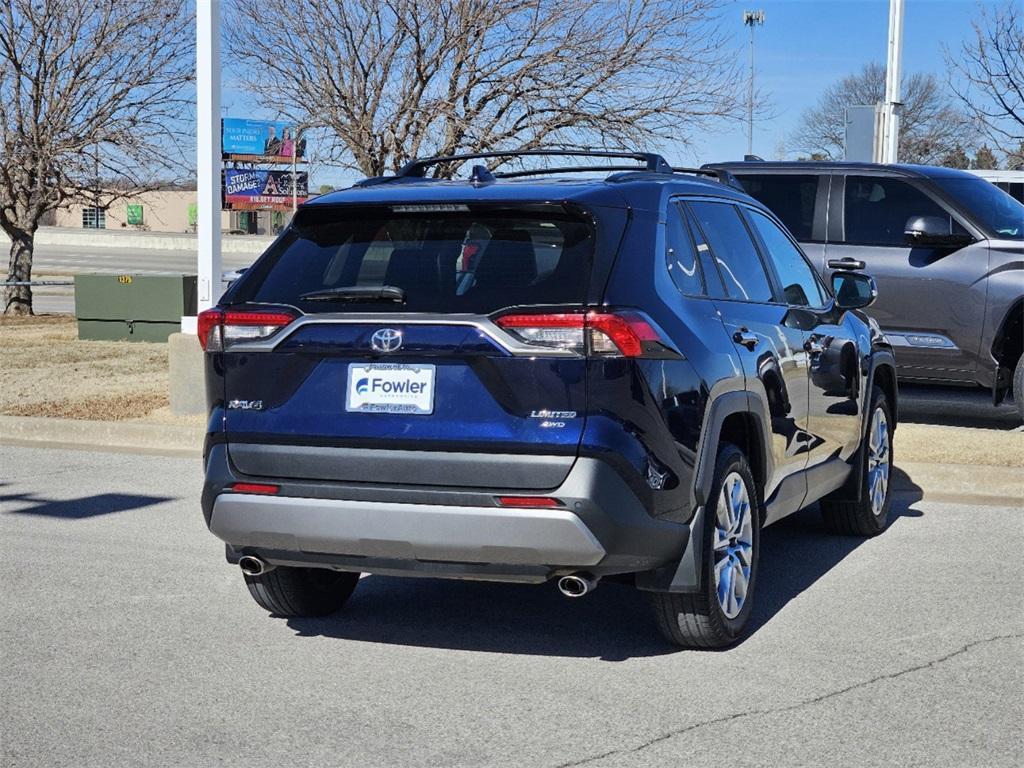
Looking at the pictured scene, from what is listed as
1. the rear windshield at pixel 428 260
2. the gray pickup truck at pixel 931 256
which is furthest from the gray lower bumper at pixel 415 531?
the gray pickup truck at pixel 931 256

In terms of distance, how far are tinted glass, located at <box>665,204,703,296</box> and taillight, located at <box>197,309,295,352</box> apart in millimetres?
1434

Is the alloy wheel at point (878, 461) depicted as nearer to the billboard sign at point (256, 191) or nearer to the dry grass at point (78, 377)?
the dry grass at point (78, 377)

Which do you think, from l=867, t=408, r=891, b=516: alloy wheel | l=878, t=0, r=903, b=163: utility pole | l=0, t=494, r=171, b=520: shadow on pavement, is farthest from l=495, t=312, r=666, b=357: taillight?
l=878, t=0, r=903, b=163: utility pole

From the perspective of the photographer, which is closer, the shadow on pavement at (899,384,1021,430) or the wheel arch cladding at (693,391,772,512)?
the wheel arch cladding at (693,391,772,512)

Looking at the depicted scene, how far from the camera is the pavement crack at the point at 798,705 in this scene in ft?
14.5

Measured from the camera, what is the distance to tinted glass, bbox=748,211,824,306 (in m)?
A: 6.90

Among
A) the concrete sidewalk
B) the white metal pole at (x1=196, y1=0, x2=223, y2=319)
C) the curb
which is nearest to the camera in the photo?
the concrete sidewalk

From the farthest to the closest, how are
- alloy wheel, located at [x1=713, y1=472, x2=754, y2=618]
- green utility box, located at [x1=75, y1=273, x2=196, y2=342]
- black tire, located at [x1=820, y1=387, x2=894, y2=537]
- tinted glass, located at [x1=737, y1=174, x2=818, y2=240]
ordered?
green utility box, located at [x1=75, y1=273, x2=196, y2=342] < tinted glass, located at [x1=737, y1=174, x2=818, y2=240] < black tire, located at [x1=820, y1=387, x2=894, y2=537] < alloy wheel, located at [x1=713, y1=472, x2=754, y2=618]

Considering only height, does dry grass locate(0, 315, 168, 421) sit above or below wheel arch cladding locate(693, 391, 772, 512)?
below

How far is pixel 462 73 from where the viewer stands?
60.9ft

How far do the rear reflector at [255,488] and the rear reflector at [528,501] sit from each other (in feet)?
2.80

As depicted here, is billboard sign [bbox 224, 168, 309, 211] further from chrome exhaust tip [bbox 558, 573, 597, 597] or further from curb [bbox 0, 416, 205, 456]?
chrome exhaust tip [bbox 558, 573, 597, 597]

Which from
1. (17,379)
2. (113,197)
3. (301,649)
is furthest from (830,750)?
(113,197)

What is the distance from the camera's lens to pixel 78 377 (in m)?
15.1
